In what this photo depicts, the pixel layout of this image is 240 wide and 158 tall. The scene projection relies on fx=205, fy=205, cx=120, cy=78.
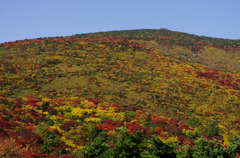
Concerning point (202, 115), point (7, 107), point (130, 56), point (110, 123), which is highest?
point (130, 56)

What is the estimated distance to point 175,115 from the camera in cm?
3547

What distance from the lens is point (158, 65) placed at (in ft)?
200

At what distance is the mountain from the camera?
15.4 meters

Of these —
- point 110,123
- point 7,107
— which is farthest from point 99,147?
point 7,107

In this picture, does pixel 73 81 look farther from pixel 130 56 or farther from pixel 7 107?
pixel 130 56

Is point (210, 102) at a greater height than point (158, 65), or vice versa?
point (158, 65)

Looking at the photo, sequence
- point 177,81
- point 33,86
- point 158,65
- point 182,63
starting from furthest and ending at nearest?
point 182,63
point 158,65
point 177,81
point 33,86

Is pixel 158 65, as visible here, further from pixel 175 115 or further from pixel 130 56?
pixel 175 115

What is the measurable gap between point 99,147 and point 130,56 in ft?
169

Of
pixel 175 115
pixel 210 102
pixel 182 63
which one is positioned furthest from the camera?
pixel 182 63

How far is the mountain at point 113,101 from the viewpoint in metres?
15.4

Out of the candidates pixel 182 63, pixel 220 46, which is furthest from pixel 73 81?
pixel 220 46

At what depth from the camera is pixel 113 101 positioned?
36531mm

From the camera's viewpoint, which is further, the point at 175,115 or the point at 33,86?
the point at 33,86
